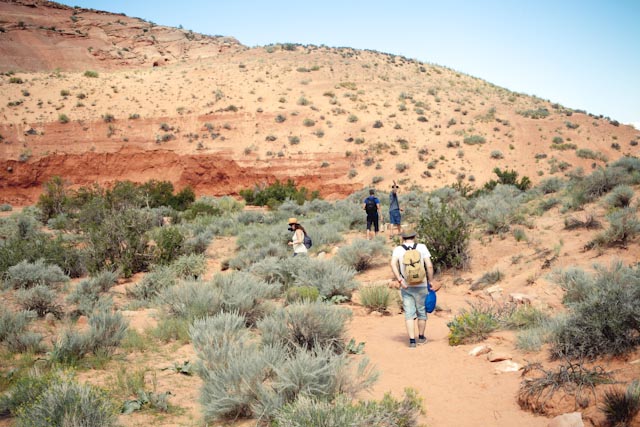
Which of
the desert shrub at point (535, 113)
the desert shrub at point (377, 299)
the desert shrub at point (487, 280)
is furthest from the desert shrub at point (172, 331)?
the desert shrub at point (535, 113)

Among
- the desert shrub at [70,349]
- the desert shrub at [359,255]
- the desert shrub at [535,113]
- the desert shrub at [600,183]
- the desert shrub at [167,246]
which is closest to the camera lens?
the desert shrub at [70,349]

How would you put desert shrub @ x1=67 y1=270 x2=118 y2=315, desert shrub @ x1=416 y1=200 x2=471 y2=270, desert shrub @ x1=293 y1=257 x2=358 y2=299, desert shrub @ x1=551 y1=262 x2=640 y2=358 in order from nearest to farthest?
desert shrub @ x1=551 y1=262 x2=640 y2=358 < desert shrub @ x1=67 y1=270 x2=118 y2=315 < desert shrub @ x1=293 y1=257 x2=358 y2=299 < desert shrub @ x1=416 y1=200 x2=471 y2=270

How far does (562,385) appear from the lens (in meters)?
3.95

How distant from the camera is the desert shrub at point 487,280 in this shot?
9.41 meters

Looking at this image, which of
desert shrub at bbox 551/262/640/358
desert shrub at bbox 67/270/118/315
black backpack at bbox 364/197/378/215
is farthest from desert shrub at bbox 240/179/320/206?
desert shrub at bbox 551/262/640/358

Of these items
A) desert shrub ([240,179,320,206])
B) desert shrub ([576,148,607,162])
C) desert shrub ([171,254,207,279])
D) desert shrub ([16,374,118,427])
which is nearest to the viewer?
desert shrub ([16,374,118,427])

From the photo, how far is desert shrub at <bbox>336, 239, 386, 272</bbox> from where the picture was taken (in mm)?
11461

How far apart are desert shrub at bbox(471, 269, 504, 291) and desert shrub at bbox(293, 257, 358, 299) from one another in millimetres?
2762

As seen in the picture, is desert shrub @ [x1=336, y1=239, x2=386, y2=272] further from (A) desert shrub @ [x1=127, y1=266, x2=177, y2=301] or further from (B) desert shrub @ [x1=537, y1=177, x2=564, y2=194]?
(B) desert shrub @ [x1=537, y1=177, x2=564, y2=194]

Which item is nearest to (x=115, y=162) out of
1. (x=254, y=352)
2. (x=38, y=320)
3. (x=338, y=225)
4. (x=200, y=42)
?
(x=338, y=225)

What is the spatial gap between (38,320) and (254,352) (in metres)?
5.10

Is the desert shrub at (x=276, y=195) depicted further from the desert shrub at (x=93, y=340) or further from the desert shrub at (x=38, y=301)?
the desert shrub at (x=93, y=340)

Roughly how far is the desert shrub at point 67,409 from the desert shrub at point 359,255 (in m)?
8.30

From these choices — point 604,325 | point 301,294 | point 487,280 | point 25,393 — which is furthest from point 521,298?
point 25,393
